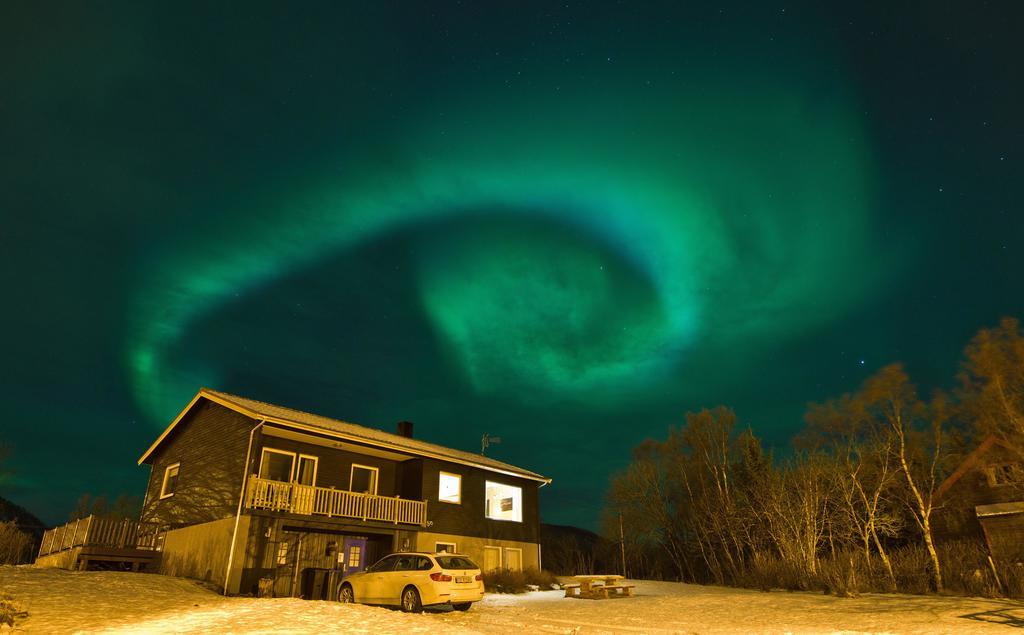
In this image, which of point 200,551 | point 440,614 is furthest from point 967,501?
point 200,551

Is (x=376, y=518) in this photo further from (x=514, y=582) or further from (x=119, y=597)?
(x=119, y=597)

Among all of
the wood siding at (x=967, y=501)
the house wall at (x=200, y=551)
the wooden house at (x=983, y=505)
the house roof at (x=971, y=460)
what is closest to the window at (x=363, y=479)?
the house wall at (x=200, y=551)

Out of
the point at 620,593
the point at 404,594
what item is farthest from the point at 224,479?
the point at 620,593

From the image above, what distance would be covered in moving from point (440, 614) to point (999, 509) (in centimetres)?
2916

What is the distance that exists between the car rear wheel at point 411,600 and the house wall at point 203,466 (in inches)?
308

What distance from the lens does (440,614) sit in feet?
46.5

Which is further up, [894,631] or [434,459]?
Result: [434,459]

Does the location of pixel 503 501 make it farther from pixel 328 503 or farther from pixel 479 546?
pixel 328 503

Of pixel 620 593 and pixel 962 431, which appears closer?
pixel 620 593

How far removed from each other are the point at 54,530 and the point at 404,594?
16180 mm

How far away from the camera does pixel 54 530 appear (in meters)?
21.6

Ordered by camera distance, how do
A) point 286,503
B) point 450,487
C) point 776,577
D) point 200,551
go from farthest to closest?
point 450,487
point 776,577
point 200,551
point 286,503

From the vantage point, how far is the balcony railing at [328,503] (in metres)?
18.8

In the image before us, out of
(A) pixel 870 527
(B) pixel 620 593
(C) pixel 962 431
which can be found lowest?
(B) pixel 620 593
